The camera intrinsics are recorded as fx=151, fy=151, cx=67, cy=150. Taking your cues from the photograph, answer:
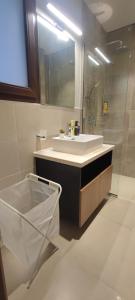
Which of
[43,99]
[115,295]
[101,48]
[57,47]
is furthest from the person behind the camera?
[101,48]

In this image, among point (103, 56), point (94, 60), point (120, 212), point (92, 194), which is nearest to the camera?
point (92, 194)

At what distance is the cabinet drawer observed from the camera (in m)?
1.19

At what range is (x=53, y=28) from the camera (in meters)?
1.43

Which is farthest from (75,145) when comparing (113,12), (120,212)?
(113,12)

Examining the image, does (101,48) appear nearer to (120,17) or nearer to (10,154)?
(120,17)

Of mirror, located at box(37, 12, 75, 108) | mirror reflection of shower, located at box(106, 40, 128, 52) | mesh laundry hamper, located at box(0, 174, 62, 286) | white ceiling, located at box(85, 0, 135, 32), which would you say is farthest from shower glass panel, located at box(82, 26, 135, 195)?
mesh laundry hamper, located at box(0, 174, 62, 286)

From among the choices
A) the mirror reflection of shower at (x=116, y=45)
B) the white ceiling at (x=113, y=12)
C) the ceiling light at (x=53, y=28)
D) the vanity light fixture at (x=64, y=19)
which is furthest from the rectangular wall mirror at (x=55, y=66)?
the mirror reflection of shower at (x=116, y=45)

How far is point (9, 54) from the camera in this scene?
1.08 meters

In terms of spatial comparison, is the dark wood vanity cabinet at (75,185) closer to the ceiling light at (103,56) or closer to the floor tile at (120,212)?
the floor tile at (120,212)

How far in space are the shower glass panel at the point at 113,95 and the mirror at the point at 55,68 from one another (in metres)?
0.36

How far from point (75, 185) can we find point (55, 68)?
3.84ft

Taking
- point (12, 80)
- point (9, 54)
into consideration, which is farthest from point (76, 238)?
point (9, 54)

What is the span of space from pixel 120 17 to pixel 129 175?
2.30 m

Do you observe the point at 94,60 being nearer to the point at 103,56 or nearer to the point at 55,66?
the point at 103,56
